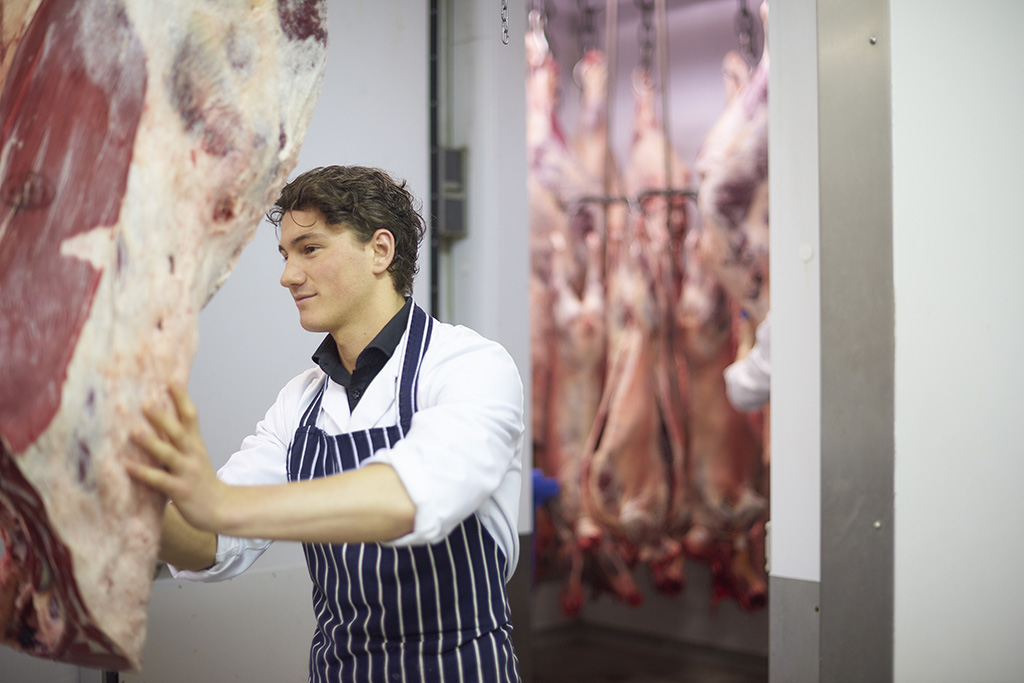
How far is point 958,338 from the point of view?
5.95ft

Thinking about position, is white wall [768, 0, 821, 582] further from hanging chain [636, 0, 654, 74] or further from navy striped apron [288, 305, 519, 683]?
hanging chain [636, 0, 654, 74]

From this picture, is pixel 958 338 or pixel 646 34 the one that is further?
pixel 646 34

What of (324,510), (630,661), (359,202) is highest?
(359,202)

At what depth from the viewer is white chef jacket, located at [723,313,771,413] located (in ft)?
9.67

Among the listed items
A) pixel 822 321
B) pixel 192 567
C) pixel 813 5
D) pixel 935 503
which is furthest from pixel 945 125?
pixel 192 567

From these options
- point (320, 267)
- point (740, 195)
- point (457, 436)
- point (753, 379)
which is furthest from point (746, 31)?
point (457, 436)

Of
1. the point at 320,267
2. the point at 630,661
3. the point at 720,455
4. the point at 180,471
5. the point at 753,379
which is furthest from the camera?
the point at 630,661

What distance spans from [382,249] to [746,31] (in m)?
2.65

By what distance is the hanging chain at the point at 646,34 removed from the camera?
3.68 meters

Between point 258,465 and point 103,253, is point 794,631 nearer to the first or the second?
point 258,465

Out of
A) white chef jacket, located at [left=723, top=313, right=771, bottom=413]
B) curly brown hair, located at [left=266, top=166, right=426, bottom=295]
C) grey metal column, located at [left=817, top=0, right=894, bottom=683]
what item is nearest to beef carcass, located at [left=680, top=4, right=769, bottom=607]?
white chef jacket, located at [left=723, top=313, right=771, bottom=413]

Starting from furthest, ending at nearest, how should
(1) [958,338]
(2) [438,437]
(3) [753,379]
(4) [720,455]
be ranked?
(4) [720,455] < (3) [753,379] < (1) [958,338] < (2) [438,437]

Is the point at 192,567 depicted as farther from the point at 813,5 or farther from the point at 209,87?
the point at 813,5

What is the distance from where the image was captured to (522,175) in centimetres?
254
